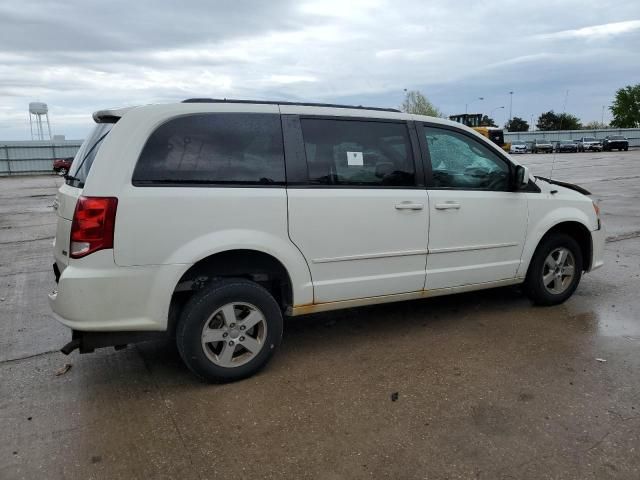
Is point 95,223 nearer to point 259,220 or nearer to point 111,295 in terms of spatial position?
point 111,295

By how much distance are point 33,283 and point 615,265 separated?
23.9ft

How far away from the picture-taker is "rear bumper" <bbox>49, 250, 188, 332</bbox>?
3213 mm

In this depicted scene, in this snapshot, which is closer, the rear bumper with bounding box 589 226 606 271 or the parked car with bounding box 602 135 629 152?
the rear bumper with bounding box 589 226 606 271

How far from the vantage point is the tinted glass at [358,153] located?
12.8ft

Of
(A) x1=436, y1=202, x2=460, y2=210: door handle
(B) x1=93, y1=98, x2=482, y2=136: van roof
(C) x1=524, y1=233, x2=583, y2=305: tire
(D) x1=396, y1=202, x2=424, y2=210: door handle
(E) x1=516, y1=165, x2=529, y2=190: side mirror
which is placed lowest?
(C) x1=524, y1=233, x2=583, y2=305: tire

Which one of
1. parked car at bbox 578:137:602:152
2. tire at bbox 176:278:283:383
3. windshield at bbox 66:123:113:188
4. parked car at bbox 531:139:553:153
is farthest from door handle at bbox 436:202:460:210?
parked car at bbox 578:137:602:152

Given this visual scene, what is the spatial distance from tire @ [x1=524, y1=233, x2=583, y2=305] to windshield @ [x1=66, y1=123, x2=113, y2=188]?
3.87m

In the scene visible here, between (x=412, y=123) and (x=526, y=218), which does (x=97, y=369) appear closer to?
(x=412, y=123)

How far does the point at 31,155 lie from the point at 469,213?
4406 cm

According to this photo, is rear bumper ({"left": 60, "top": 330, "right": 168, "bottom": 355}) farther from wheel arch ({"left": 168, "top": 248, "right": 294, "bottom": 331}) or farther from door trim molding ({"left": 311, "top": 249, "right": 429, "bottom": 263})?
door trim molding ({"left": 311, "top": 249, "right": 429, "bottom": 263})

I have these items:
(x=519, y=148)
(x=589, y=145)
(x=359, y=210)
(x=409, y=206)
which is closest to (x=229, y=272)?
(x=359, y=210)

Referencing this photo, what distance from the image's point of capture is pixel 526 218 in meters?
4.80

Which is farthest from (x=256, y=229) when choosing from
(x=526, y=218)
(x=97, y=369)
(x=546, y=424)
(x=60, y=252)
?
(x=526, y=218)

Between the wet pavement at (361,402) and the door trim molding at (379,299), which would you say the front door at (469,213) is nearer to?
the door trim molding at (379,299)
